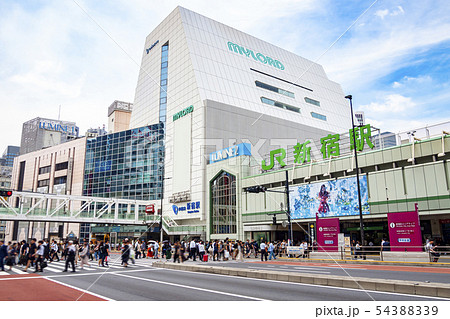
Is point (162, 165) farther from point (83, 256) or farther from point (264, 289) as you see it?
point (264, 289)

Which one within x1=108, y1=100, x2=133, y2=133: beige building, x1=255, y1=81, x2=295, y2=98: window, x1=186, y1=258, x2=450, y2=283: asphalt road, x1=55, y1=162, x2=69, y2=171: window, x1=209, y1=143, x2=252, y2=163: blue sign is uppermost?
x1=108, y1=100, x2=133, y2=133: beige building

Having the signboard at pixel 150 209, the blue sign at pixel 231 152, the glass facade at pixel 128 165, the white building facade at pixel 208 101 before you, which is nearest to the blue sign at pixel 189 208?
the white building facade at pixel 208 101

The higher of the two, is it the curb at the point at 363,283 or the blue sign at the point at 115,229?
the blue sign at the point at 115,229

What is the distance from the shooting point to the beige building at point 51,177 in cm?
7925

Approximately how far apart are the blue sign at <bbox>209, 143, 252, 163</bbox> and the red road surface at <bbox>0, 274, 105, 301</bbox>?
35098 millimetres

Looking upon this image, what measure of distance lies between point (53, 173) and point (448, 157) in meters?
84.6

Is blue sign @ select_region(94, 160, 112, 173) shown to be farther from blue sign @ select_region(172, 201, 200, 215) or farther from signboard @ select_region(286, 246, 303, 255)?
signboard @ select_region(286, 246, 303, 255)

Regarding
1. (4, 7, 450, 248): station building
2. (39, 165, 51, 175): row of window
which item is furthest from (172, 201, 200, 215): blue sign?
(39, 165, 51, 175): row of window

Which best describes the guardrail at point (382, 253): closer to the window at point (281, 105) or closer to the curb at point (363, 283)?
the curb at point (363, 283)

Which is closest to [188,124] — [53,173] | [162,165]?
[162,165]

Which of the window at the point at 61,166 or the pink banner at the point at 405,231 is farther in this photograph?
the window at the point at 61,166

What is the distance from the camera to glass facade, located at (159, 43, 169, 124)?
2672 inches

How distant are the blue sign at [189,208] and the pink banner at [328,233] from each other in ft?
85.9

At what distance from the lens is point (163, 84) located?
68.9 m
